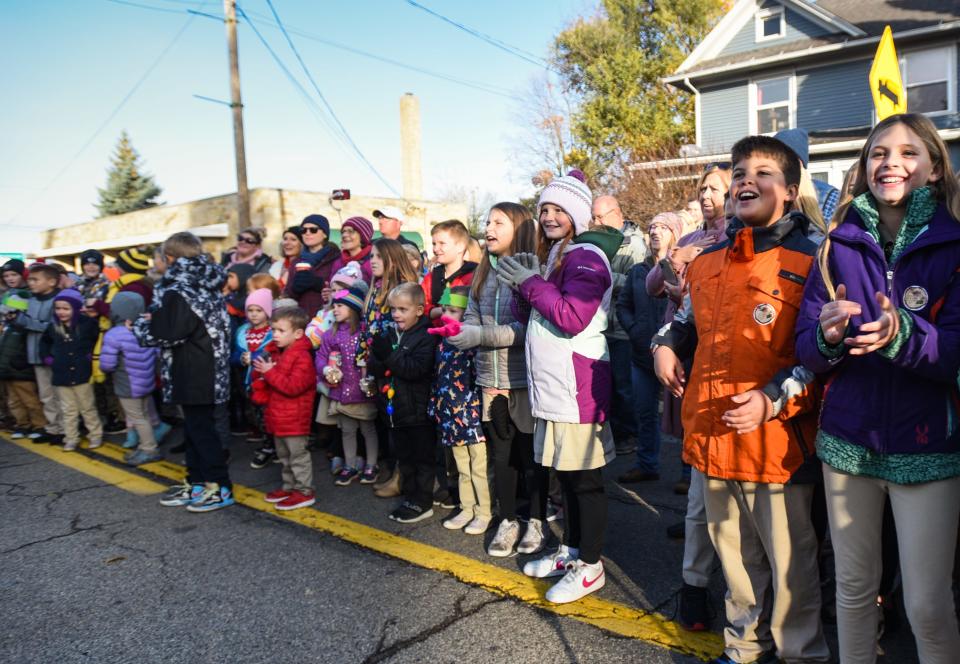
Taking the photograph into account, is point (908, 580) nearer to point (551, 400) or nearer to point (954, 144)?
point (551, 400)

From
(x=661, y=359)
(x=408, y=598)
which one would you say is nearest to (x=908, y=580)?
(x=661, y=359)

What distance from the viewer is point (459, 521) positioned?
173 inches

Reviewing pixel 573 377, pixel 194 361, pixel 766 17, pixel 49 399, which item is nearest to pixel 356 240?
pixel 194 361

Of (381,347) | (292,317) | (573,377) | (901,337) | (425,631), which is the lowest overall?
(425,631)

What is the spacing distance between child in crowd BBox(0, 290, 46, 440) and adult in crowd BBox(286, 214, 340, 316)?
10.5 ft

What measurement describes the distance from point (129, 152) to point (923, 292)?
180ft

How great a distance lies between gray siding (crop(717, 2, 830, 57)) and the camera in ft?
64.0

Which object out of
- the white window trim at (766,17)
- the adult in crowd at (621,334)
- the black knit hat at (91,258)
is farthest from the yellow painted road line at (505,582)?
the white window trim at (766,17)

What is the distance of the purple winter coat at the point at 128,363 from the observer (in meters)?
6.43

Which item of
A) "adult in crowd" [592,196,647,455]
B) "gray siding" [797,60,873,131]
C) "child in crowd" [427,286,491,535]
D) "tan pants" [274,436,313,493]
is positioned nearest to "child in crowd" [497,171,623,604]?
"child in crowd" [427,286,491,535]

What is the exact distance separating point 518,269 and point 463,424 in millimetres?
1254

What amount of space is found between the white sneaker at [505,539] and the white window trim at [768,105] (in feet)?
61.1

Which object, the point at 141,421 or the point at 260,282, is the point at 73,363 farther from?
the point at 260,282

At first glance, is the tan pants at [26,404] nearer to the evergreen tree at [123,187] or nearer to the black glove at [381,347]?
the black glove at [381,347]
